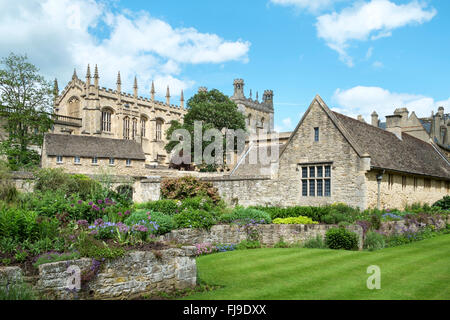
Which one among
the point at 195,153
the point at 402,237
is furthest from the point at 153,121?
the point at 402,237

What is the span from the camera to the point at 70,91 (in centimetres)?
7219

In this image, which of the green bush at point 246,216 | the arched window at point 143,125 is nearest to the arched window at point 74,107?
the arched window at point 143,125

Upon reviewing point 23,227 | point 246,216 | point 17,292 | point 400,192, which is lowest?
point 17,292

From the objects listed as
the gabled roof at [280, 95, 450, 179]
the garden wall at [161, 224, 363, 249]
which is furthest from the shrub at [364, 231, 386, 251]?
the gabled roof at [280, 95, 450, 179]

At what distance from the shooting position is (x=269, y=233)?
51.9 ft

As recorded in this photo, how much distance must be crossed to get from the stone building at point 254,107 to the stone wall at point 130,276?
3304 inches

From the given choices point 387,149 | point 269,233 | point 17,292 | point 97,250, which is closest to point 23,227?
point 97,250

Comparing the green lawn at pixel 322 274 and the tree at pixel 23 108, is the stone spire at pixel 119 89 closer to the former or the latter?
the tree at pixel 23 108

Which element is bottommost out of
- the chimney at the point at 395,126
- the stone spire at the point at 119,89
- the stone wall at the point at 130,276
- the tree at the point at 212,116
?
the stone wall at the point at 130,276

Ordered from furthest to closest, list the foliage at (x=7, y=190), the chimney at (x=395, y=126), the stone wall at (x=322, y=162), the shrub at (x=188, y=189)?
1. the chimney at (x=395, y=126)
2. the shrub at (x=188, y=189)
3. the stone wall at (x=322, y=162)
4. the foliage at (x=7, y=190)

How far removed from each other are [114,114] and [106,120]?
1.84 metres

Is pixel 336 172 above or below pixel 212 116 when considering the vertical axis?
below

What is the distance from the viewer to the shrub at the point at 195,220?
15.1 meters

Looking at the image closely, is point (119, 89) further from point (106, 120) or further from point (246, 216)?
point (246, 216)
